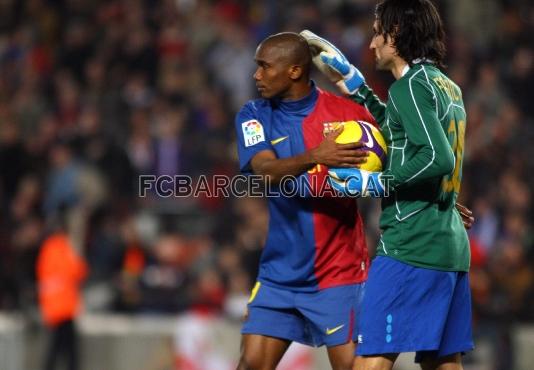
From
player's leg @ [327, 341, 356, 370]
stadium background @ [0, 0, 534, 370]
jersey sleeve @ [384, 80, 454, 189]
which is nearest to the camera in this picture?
jersey sleeve @ [384, 80, 454, 189]

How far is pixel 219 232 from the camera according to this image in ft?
39.1

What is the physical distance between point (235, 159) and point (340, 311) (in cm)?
695

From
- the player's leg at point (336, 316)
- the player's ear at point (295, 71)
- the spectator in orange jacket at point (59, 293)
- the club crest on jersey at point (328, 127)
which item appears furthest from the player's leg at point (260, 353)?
the spectator in orange jacket at point (59, 293)

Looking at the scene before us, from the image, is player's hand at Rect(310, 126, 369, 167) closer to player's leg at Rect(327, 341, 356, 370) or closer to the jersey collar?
the jersey collar

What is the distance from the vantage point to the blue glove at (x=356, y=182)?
16.7 ft

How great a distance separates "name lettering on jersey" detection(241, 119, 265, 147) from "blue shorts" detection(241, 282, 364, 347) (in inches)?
30.2

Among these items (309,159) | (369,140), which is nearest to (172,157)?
(309,159)

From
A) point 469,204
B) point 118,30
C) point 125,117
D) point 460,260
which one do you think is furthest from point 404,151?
point 118,30

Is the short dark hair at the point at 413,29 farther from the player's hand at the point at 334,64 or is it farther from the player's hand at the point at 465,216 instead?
the player's hand at the point at 465,216

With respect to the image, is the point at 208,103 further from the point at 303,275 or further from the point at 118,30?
the point at 303,275

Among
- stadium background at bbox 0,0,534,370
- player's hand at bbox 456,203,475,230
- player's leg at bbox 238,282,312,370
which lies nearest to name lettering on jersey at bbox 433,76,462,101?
player's hand at bbox 456,203,475,230

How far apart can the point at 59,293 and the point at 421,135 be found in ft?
21.6

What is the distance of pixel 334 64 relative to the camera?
5.78 meters

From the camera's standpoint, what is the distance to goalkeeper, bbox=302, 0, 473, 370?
4977 millimetres
